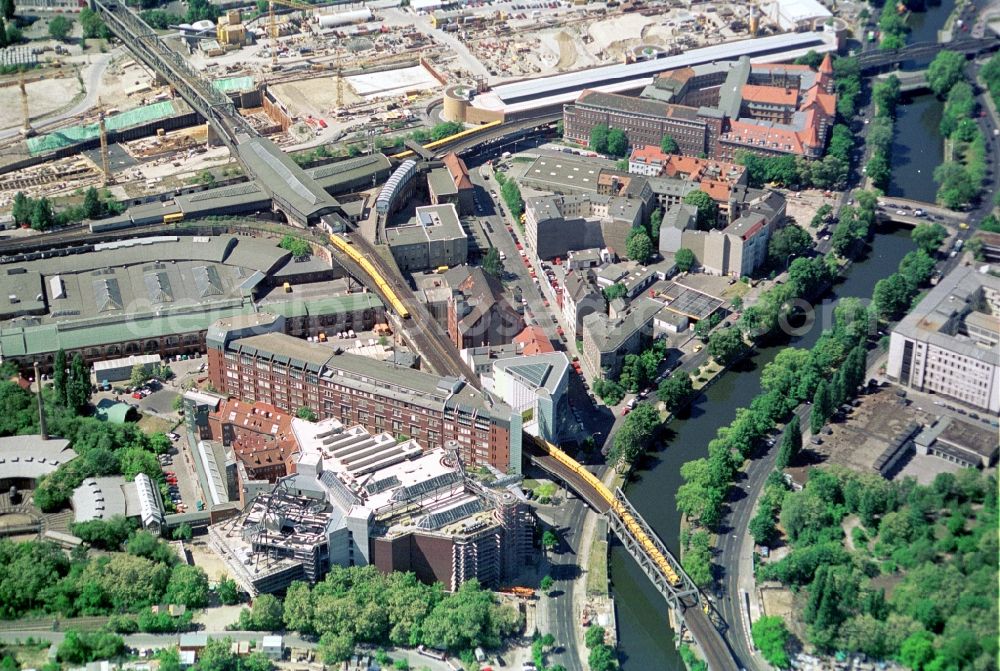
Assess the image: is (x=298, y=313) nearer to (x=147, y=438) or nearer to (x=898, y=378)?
(x=147, y=438)

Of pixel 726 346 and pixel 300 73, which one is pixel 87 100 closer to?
pixel 300 73

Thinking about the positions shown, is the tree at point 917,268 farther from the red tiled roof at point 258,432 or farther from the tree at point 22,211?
the tree at point 22,211

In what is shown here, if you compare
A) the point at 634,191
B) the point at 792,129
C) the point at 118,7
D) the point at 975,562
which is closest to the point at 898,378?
the point at 975,562

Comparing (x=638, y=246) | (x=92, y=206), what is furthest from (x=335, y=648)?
(x=92, y=206)

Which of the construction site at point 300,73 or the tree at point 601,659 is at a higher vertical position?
the construction site at point 300,73

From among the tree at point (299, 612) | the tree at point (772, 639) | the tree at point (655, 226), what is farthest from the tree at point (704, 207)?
the tree at point (299, 612)

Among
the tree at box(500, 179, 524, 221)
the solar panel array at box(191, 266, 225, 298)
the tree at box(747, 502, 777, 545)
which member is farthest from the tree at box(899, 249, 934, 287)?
the solar panel array at box(191, 266, 225, 298)
